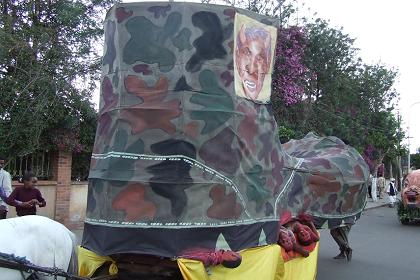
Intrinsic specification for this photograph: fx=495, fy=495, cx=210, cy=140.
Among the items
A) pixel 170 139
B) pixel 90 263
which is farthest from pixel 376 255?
pixel 170 139

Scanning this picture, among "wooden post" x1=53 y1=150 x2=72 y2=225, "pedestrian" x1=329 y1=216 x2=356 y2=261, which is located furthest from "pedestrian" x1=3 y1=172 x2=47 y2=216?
"pedestrian" x1=329 y1=216 x2=356 y2=261

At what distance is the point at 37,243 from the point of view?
4477 millimetres

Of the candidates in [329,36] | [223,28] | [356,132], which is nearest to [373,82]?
[356,132]

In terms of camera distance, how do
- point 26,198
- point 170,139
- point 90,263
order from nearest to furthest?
point 170,139 → point 90,263 → point 26,198

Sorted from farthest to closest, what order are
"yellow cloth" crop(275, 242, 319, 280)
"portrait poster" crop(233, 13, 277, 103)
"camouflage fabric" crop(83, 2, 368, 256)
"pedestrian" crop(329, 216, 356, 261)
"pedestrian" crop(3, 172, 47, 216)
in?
1. "pedestrian" crop(329, 216, 356, 261)
2. "pedestrian" crop(3, 172, 47, 216)
3. "yellow cloth" crop(275, 242, 319, 280)
4. "portrait poster" crop(233, 13, 277, 103)
5. "camouflage fabric" crop(83, 2, 368, 256)

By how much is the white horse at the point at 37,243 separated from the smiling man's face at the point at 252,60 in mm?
2291

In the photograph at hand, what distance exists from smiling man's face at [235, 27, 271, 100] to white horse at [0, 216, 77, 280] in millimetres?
2291

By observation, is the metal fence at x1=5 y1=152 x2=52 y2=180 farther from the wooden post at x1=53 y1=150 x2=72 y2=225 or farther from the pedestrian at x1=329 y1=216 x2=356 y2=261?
the pedestrian at x1=329 y1=216 x2=356 y2=261

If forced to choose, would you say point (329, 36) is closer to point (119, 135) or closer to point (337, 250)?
point (337, 250)

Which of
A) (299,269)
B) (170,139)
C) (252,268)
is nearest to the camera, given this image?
(170,139)

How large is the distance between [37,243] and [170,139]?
5.02 feet

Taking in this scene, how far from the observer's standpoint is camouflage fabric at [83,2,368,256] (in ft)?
14.3

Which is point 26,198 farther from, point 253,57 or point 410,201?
point 410,201

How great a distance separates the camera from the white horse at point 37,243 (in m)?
4.18
